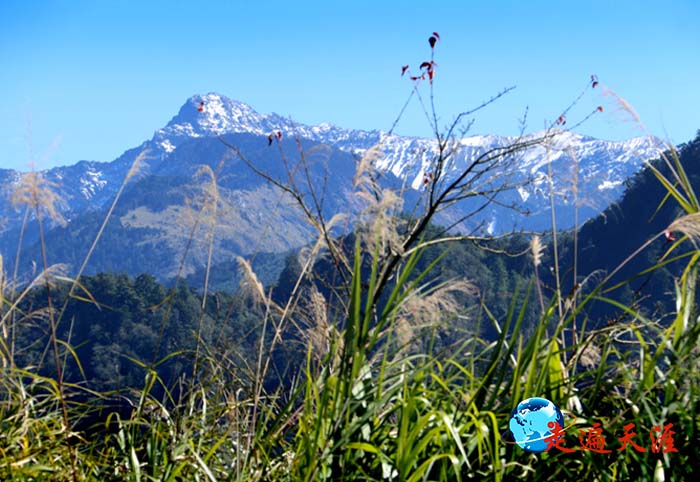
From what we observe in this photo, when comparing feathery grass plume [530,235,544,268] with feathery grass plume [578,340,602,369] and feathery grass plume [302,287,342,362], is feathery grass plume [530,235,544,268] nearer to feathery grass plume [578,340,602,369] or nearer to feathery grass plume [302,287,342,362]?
feathery grass plume [578,340,602,369]

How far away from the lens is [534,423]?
135 centimetres

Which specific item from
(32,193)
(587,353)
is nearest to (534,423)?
(587,353)

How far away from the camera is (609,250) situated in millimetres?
61344

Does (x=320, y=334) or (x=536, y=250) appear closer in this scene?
(x=320, y=334)

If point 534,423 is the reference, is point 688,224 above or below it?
above

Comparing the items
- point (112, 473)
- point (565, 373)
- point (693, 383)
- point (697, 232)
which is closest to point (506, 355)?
point (565, 373)

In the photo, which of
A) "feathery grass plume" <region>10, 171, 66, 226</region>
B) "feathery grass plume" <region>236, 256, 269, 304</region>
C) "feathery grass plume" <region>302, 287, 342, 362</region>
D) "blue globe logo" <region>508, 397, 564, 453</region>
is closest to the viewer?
"blue globe logo" <region>508, 397, 564, 453</region>

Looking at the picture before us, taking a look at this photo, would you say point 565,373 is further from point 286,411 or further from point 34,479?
point 34,479

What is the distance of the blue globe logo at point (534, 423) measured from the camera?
1.33 meters

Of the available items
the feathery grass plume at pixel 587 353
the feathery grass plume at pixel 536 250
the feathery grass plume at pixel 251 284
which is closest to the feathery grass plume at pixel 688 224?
the feathery grass plume at pixel 587 353

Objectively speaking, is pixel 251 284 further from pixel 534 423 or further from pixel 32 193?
pixel 534 423

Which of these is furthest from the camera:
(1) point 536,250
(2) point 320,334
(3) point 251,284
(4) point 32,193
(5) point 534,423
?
(1) point 536,250

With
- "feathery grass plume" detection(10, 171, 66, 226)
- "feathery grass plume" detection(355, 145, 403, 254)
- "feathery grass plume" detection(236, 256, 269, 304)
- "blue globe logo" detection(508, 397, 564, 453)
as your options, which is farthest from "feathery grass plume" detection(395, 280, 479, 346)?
"feathery grass plume" detection(10, 171, 66, 226)

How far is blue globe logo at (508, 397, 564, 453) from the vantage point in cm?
133
